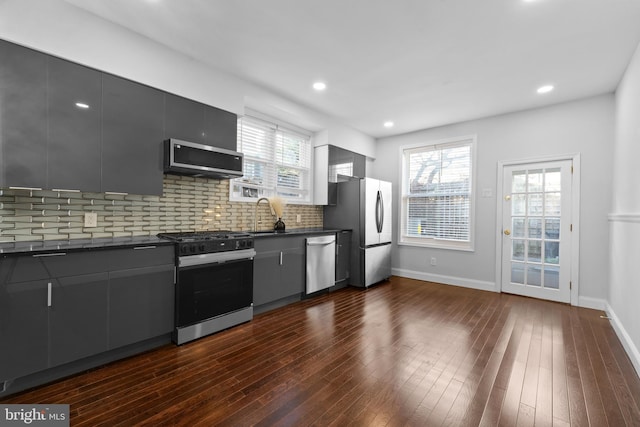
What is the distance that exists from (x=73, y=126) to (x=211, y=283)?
1746 mm

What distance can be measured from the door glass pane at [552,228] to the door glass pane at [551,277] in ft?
1.50

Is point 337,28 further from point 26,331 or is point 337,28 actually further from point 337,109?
point 26,331

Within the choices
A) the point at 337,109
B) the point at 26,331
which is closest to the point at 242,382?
the point at 26,331

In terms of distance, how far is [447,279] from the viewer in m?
5.02

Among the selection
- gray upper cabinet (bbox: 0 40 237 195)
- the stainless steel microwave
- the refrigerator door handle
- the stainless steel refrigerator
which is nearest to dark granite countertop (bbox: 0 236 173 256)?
gray upper cabinet (bbox: 0 40 237 195)

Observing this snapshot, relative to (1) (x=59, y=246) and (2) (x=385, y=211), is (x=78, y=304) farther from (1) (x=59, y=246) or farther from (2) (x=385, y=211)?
(2) (x=385, y=211)

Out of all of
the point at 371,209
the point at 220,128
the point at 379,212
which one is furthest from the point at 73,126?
the point at 379,212

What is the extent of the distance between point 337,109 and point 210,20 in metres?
2.40

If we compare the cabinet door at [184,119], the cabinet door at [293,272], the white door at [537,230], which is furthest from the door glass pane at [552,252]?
the cabinet door at [184,119]

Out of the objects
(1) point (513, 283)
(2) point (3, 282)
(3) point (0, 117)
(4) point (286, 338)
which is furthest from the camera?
(1) point (513, 283)

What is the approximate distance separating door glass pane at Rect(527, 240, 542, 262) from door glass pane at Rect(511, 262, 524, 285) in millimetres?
168

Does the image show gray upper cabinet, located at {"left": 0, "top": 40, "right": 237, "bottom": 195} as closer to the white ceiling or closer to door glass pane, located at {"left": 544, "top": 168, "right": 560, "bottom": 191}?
the white ceiling

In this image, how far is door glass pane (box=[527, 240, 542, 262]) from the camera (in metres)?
4.22

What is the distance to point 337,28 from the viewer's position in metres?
2.54
